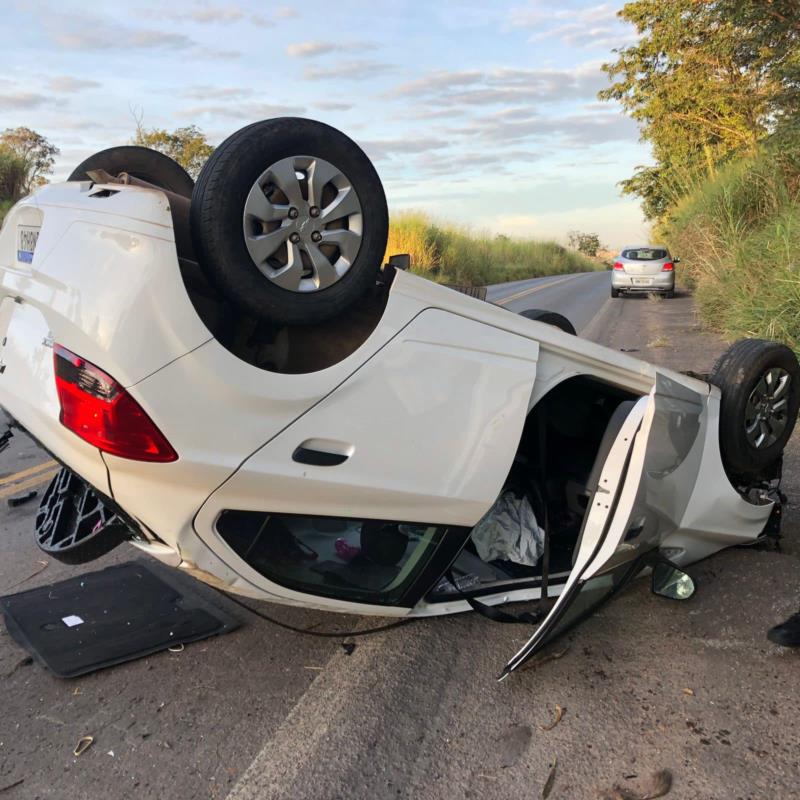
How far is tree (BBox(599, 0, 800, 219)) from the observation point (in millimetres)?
10875

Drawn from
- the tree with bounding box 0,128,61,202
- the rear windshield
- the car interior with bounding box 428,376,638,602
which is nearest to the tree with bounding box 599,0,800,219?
the rear windshield

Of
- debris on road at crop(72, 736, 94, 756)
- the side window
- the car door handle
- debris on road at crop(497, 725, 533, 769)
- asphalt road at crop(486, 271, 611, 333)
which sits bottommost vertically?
asphalt road at crop(486, 271, 611, 333)

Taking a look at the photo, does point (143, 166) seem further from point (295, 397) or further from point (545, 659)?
point (545, 659)

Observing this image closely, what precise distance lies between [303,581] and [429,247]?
94.2ft

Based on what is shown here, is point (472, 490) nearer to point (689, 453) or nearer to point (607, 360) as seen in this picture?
point (607, 360)

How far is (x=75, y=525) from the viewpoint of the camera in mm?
2754

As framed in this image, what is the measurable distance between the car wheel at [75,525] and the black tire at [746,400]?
103 inches

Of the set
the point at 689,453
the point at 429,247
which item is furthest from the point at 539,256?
the point at 689,453

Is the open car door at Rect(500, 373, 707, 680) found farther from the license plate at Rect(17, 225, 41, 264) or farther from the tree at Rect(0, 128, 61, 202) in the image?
the tree at Rect(0, 128, 61, 202)

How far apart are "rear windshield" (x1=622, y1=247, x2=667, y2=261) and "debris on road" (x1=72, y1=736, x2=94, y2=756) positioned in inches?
838

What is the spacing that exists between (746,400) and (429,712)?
204 cm

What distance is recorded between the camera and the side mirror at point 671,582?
3104mm

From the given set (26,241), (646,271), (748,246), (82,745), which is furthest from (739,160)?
(82,745)

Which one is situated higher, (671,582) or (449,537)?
(449,537)
